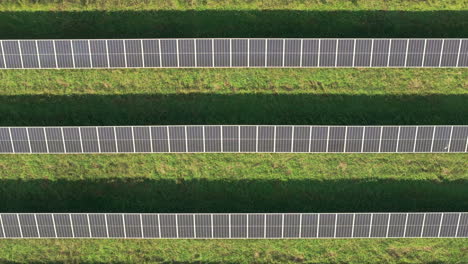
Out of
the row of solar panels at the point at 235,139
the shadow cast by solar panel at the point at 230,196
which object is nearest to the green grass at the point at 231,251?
the shadow cast by solar panel at the point at 230,196

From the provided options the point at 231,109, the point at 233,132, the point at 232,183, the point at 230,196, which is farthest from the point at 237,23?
the point at 230,196

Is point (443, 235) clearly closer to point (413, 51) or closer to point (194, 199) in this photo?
point (413, 51)

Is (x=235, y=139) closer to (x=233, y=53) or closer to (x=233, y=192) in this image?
(x=233, y=192)

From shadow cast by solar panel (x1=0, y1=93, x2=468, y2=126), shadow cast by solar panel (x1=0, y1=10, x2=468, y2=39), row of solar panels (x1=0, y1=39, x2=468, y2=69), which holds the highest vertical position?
shadow cast by solar panel (x1=0, y1=10, x2=468, y2=39)

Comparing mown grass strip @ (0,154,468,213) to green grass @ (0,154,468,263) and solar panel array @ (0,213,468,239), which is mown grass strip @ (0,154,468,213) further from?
solar panel array @ (0,213,468,239)

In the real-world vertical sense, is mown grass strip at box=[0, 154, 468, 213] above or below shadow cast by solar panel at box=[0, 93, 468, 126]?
below

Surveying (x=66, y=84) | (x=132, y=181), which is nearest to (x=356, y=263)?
(x=132, y=181)

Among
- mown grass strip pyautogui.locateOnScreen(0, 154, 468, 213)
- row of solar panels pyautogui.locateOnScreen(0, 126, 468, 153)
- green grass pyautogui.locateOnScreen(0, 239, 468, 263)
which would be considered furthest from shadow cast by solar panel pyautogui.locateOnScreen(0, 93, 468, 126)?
green grass pyautogui.locateOnScreen(0, 239, 468, 263)
